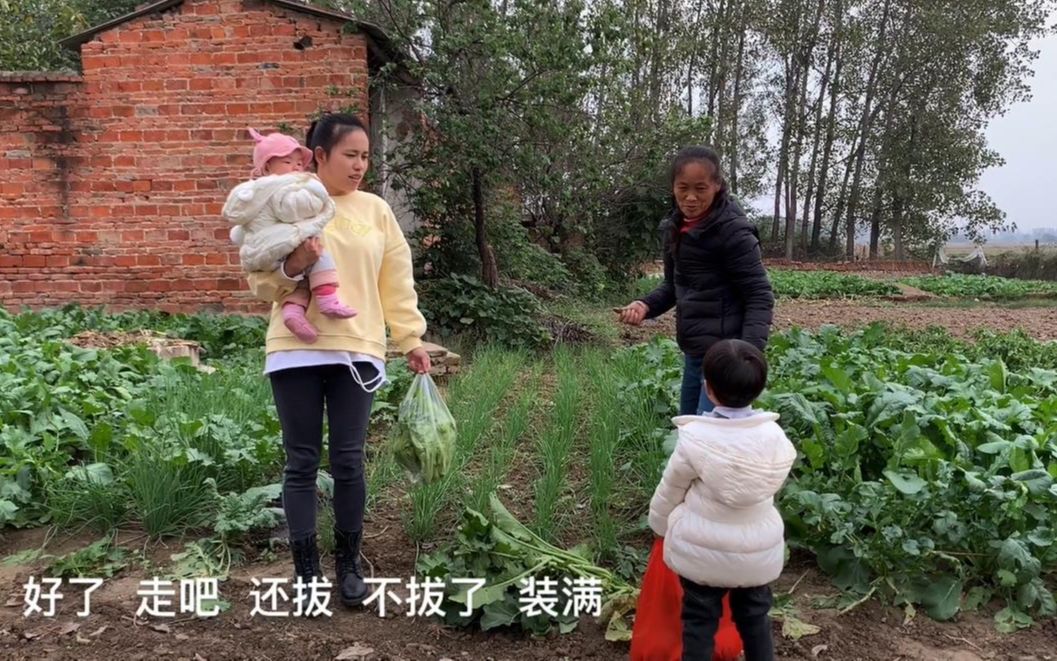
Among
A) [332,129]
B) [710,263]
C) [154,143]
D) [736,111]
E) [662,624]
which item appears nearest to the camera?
[662,624]

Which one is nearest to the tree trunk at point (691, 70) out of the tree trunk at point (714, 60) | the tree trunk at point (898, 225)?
the tree trunk at point (714, 60)

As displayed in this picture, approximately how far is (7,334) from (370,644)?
4.84m

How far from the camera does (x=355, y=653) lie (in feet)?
8.15

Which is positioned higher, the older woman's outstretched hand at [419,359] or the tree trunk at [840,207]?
the tree trunk at [840,207]

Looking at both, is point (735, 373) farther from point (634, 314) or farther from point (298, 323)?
point (298, 323)

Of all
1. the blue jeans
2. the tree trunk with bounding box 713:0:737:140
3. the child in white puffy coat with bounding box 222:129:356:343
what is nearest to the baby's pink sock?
the child in white puffy coat with bounding box 222:129:356:343

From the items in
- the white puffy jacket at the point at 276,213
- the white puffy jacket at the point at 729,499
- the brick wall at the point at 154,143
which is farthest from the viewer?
the brick wall at the point at 154,143

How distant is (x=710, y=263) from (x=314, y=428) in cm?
155

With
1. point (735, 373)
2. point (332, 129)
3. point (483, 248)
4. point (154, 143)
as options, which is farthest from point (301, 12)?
point (735, 373)

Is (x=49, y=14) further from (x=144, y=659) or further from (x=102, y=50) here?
(x=144, y=659)

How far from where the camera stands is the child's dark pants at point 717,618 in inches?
83.0

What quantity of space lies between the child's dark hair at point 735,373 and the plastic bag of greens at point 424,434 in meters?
1.07

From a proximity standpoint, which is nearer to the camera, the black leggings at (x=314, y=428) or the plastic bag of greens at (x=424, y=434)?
the black leggings at (x=314, y=428)

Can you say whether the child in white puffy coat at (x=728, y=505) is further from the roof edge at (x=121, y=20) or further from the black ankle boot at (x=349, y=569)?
the roof edge at (x=121, y=20)
